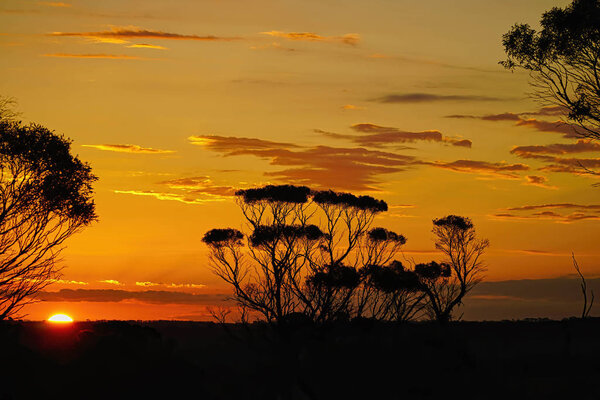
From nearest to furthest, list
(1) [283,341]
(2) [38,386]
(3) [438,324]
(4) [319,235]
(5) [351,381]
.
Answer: (2) [38,386] → (5) [351,381] → (1) [283,341] → (4) [319,235] → (3) [438,324]

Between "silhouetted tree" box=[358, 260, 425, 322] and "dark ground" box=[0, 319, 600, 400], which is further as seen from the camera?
"silhouetted tree" box=[358, 260, 425, 322]

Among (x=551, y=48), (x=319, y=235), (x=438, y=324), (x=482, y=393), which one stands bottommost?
(x=482, y=393)

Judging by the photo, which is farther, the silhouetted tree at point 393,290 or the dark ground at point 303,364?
the silhouetted tree at point 393,290

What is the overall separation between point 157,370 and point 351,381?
1208cm

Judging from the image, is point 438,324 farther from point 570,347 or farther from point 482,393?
point 482,393

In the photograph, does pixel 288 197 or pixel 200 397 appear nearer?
pixel 200 397

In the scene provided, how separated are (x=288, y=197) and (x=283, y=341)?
10.3 meters

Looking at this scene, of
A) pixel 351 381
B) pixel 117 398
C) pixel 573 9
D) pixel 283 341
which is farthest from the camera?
pixel 283 341

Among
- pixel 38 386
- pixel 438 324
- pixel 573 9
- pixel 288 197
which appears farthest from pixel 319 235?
pixel 38 386

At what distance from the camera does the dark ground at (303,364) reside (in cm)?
2678

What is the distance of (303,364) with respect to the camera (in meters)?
40.2

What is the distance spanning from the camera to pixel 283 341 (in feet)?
166

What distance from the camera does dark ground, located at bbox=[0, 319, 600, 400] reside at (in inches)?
1054

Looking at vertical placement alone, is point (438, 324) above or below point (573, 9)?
below
